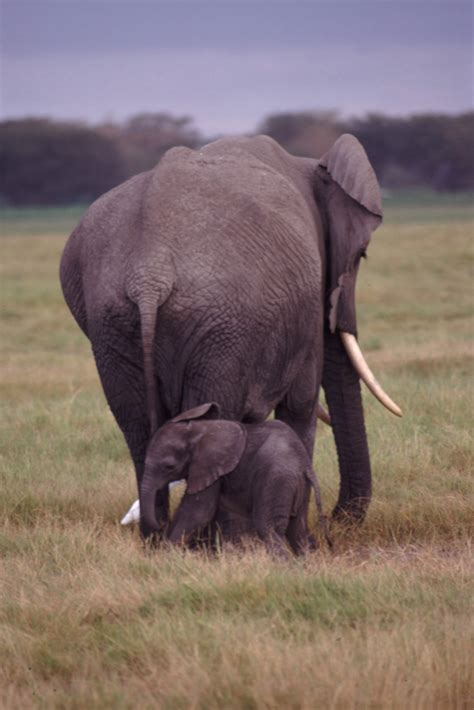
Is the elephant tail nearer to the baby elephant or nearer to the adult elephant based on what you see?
the adult elephant

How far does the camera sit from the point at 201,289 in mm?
4789

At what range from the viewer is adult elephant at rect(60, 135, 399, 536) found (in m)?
4.81

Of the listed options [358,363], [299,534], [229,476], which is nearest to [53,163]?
[358,363]

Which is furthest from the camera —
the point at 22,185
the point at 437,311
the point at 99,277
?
the point at 22,185

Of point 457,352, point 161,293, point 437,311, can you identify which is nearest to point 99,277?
point 161,293

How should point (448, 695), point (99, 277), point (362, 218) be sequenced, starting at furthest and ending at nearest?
point (362, 218)
point (99, 277)
point (448, 695)

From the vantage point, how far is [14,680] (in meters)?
4.06

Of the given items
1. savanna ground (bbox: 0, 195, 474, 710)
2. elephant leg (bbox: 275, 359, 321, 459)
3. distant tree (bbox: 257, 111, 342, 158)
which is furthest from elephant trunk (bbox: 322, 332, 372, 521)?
distant tree (bbox: 257, 111, 342, 158)

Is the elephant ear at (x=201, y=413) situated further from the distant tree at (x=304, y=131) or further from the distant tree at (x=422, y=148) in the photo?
the distant tree at (x=422, y=148)

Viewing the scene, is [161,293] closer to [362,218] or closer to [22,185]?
[362,218]

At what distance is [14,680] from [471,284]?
16.8 metres

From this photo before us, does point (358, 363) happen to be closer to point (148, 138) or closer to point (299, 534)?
point (299, 534)

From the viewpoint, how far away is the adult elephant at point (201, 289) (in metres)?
4.81

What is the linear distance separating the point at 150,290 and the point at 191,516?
0.89 metres
